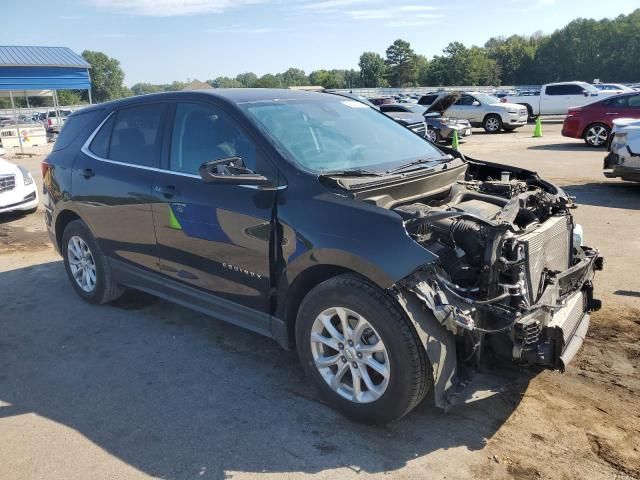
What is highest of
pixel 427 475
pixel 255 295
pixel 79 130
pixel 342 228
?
pixel 79 130

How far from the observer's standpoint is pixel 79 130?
5.25 m

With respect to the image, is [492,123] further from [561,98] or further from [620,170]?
[620,170]

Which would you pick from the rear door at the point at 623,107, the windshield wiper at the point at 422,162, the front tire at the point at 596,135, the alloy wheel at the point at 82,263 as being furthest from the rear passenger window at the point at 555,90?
the alloy wheel at the point at 82,263

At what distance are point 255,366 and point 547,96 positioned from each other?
2634 cm

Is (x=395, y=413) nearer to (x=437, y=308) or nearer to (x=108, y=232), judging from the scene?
(x=437, y=308)

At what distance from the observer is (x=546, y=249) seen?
11.1 feet

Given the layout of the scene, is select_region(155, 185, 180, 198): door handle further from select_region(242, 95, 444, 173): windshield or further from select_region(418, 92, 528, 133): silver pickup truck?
select_region(418, 92, 528, 133): silver pickup truck

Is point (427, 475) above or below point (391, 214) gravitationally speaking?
below

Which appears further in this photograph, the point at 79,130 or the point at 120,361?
the point at 79,130

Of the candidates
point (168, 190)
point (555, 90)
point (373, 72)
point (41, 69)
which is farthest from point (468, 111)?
point (373, 72)

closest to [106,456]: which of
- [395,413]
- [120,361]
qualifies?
[120,361]

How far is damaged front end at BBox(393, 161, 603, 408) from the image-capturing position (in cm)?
294

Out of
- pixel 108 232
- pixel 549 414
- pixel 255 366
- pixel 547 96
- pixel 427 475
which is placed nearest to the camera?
pixel 427 475

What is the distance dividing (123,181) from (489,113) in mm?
20929
